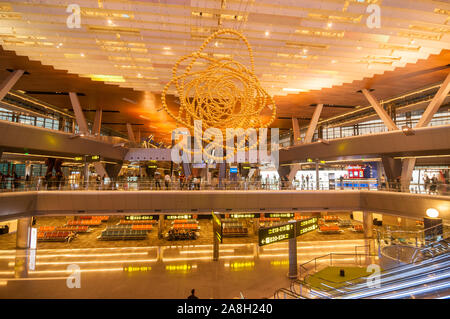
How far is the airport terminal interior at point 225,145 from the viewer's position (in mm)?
8578

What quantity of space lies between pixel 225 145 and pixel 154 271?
6826 mm

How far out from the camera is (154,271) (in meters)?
10.9

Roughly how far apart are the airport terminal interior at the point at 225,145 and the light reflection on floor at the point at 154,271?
0.10 metres

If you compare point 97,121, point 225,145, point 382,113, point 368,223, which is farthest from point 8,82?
point 368,223

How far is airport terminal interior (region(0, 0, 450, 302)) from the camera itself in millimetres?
8578

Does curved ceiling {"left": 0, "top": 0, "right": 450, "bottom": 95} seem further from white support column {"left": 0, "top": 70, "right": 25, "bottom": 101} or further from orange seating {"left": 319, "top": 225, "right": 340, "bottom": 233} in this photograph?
orange seating {"left": 319, "top": 225, "right": 340, "bottom": 233}

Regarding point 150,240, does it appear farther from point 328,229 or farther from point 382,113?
point 382,113

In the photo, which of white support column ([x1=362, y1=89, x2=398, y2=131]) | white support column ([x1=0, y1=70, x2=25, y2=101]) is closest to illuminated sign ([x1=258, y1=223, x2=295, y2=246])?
white support column ([x1=362, y1=89, x2=398, y2=131])

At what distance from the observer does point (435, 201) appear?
1207 centimetres

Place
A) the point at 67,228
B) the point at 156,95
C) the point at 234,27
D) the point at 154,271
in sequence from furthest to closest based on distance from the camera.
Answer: the point at 156,95, the point at 67,228, the point at 154,271, the point at 234,27

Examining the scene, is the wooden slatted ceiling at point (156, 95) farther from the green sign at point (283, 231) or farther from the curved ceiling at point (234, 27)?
the green sign at point (283, 231)

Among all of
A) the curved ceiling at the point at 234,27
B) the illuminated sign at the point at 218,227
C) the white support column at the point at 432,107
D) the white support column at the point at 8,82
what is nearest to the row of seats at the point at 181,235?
the illuminated sign at the point at 218,227

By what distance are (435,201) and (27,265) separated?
19310 mm
